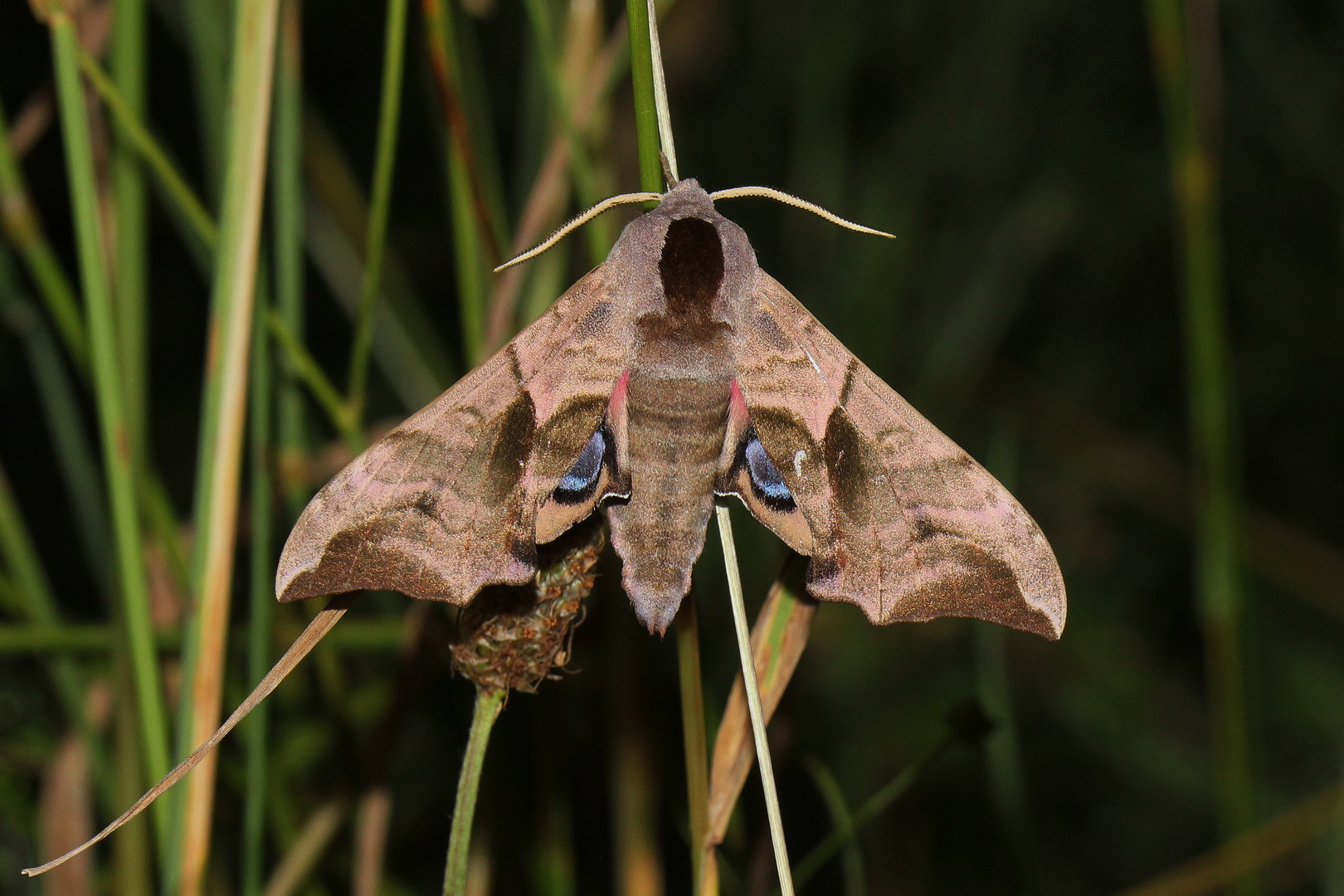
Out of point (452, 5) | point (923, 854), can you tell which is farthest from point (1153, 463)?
point (452, 5)

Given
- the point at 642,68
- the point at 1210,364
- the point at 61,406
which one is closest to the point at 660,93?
the point at 642,68

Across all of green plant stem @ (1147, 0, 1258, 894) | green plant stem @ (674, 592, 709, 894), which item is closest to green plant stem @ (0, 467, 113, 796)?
green plant stem @ (674, 592, 709, 894)

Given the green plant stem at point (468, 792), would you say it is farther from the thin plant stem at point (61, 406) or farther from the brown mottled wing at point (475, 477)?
the thin plant stem at point (61, 406)

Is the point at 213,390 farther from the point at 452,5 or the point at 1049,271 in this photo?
the point at 1049,271

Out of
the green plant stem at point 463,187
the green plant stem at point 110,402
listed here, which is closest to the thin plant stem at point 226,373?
the green plant stem at point 110,402

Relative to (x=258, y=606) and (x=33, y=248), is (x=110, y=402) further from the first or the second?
(x=33, y=248)
